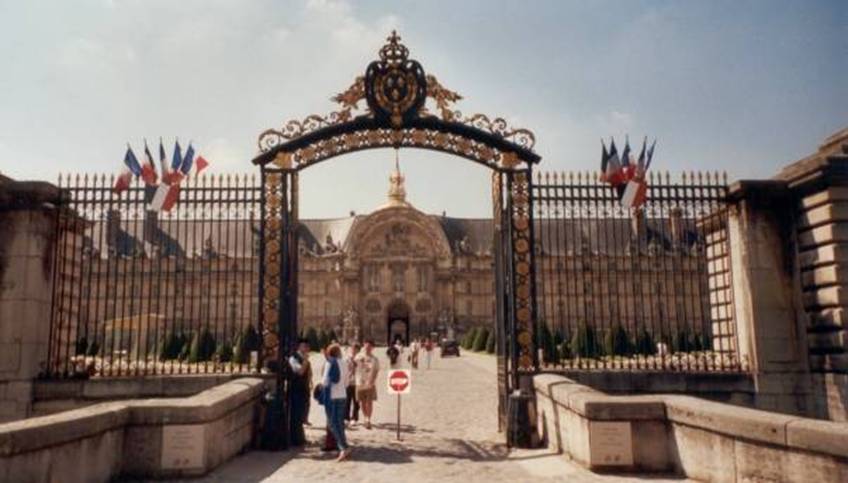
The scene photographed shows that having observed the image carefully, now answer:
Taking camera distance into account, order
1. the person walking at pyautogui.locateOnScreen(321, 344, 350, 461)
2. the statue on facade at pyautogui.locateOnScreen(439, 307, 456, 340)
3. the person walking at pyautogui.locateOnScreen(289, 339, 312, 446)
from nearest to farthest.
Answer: the person walking at pyautogui.locateOnScreen(321, 344, 350, 461), the person walking at pyautogui.locateOnScreen(289, 339, 312, 446), the statue on facade at pyautogui.locateOnScreen(439, 307, 456, 340)

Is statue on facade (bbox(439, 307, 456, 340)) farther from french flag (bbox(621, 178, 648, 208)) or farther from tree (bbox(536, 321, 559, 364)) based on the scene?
french flag (bbox(621, 178, 648, 208))

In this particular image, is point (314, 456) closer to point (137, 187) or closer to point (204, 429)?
point (204, 429)

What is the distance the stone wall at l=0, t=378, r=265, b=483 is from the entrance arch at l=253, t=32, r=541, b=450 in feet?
7.15

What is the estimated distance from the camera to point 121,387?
10945 mm

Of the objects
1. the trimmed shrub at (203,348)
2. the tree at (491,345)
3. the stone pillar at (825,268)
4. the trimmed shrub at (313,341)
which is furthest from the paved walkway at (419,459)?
the trimmed shrub at (313,341)

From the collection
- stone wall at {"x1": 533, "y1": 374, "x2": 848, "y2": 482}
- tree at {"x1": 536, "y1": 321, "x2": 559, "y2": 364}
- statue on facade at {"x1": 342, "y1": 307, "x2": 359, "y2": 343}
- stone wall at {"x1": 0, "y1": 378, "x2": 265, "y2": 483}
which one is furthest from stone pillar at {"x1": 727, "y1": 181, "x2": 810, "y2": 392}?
statue on facade at {"x1": 342, "y1": 307, "x2": 359, "y2": 343}

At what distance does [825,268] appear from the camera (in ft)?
35.2

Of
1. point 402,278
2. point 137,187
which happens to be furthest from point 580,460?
point 402,278

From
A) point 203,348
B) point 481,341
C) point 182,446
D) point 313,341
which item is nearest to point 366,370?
point 182,446

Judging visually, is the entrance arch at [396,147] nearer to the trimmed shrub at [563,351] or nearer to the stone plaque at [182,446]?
the stone plaque at [182,446]

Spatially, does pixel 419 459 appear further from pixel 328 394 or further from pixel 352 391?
pixel 352 391

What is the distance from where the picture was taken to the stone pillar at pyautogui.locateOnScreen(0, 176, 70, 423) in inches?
423

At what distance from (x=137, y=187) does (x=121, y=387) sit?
133 inches

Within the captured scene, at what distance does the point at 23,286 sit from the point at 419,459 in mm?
7007
